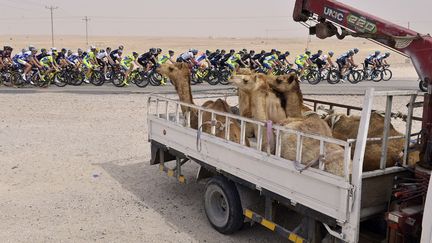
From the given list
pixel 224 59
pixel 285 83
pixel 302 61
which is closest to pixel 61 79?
pixel 224 59

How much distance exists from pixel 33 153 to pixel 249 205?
579 centimetres

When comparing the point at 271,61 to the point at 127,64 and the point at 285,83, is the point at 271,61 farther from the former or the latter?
the point at 285,83

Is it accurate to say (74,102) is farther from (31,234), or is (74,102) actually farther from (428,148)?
(428,148)

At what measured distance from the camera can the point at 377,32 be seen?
5270 millimetres

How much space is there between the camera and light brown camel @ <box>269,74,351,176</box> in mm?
4395

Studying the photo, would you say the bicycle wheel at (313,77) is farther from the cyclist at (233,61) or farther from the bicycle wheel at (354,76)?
the cyclist at (233,61)

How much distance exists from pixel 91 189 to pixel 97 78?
1470 centimetres

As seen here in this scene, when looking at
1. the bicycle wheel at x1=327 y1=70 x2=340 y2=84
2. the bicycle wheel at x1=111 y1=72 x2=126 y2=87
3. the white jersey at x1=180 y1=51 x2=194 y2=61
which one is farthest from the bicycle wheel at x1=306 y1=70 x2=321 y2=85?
the bicycle wheel at x1=111 y1=72 x2=126 y2=87

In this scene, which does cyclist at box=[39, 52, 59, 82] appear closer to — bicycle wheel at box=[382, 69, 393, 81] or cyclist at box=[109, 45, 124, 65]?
cyclist at box=[109, 45, 124, 65]

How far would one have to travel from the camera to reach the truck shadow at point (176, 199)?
19.3ft

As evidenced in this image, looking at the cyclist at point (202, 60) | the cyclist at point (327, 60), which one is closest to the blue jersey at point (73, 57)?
the cyclist at point (202, 60)

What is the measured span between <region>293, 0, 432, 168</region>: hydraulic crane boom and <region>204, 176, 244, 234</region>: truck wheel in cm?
218

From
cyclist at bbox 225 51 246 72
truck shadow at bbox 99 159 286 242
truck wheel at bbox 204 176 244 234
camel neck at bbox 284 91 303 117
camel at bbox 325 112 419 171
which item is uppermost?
cyclist at bbox 225 51 246 72

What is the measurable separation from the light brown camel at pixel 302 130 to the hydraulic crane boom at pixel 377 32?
0.74m
